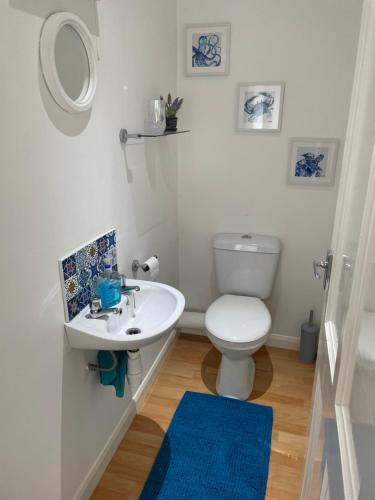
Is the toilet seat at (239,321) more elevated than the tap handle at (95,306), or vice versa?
the tap handle at (95,306)

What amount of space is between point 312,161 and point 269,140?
0.92 ft

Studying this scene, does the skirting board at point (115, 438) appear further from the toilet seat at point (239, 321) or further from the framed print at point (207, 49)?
the framed print at point (207, 49)

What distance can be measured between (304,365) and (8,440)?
1914 mm

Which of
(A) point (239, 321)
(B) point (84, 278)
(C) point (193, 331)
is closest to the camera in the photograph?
(B) point (84, 278)

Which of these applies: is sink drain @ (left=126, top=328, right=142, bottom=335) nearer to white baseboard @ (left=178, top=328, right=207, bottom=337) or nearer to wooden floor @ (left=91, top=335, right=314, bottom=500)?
wooden floor @ (left=91, top=335, right=314, bottom=500)

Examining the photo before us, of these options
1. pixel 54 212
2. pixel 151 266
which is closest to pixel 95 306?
pixel 54 212

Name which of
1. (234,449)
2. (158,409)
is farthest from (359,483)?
(158,409)

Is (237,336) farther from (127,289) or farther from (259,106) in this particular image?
(259,106)

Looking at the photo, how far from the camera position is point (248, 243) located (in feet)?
7.61

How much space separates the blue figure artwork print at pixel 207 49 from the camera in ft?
7.13

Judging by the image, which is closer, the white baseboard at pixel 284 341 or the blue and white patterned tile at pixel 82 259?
the blue and white patterned tile at pixel 82 259

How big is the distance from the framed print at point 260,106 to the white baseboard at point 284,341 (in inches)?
54.3

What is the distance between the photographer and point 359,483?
701 mm

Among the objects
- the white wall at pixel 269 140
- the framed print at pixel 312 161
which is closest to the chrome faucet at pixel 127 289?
the white wall at pixel 269 140
